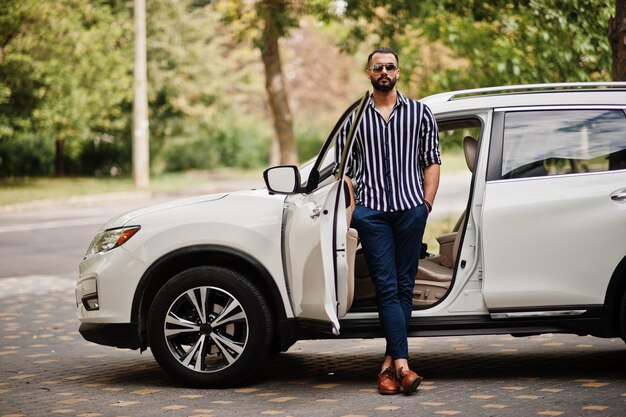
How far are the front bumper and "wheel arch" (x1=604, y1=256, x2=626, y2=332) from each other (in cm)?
274

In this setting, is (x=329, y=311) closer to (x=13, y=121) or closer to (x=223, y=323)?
(x=223, y=323)

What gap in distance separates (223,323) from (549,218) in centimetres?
196

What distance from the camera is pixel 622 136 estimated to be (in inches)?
258

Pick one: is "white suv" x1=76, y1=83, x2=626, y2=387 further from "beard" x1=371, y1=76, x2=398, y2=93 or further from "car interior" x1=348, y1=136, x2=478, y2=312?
"beard" x1=371, y1=76, x2=398, y2=93

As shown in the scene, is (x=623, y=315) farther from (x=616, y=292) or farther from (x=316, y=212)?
(x=316, y=212)

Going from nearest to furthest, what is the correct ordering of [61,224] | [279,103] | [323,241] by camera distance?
1. [323,241]
2. [61,224]
3. [279,103]

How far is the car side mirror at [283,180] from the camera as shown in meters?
6.44

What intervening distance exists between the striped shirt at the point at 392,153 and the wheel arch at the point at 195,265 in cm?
76

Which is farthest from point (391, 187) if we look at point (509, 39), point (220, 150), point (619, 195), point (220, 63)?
point (220, 150)

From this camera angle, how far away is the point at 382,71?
6309mm

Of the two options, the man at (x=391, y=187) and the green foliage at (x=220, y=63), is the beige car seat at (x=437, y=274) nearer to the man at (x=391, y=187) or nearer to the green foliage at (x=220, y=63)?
the man at (x=391, y=187)

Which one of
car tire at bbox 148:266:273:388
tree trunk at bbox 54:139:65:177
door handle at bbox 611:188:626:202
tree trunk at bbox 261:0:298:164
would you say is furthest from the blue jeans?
tree trunk at bbox 54:139:65:177

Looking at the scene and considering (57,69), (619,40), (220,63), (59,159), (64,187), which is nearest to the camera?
(619,40)

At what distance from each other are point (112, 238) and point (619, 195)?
298 centimetres
